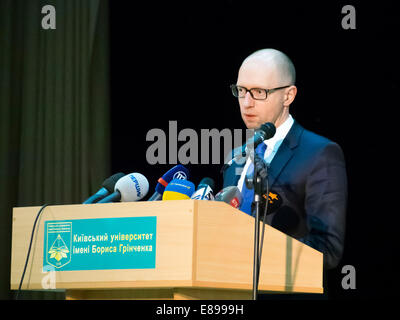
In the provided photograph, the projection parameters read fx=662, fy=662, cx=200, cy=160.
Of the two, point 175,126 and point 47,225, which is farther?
point 175,126

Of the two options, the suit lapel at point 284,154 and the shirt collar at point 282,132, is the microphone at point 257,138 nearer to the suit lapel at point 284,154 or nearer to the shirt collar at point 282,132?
the suit lapel at point 284,154

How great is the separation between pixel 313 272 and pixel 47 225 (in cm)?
93

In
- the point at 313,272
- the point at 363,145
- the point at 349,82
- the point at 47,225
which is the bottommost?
the point at 313,272

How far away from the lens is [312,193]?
9.75ft

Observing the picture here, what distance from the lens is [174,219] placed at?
203 centimetres

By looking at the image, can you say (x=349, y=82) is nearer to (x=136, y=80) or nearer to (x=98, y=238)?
(x=136, y=80)

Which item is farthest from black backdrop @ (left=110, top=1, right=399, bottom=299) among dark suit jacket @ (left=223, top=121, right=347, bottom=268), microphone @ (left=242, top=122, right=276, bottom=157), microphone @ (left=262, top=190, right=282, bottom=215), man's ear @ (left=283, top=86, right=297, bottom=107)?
microphone @ (left=242, top=122, right=276, bottom=157)

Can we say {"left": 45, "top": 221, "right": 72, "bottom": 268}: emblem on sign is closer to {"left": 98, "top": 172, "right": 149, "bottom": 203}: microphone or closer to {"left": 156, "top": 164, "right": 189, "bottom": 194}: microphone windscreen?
{"left": 98, "top": 172, "right": 149, "bottom": 203}: microphone

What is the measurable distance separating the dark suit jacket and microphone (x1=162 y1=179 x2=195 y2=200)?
0.75 m

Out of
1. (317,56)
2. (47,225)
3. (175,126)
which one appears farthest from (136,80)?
(47,225)

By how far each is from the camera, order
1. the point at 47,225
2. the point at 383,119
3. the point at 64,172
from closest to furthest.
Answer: the point at 47,225
the point at 383,119
the point at 64,172

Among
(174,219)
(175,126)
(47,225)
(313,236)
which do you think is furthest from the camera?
(175,126)

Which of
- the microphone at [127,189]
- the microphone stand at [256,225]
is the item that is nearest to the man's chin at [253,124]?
the microphone at [127,189]

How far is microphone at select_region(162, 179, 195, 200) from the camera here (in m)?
2.25
